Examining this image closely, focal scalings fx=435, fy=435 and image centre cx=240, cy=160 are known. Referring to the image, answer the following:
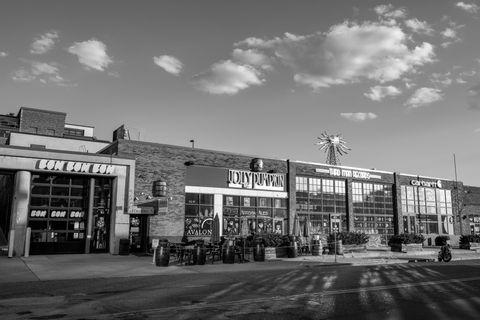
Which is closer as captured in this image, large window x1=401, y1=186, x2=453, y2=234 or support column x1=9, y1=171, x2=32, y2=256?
support column x1=9, y1=171, x2=32, y2=256

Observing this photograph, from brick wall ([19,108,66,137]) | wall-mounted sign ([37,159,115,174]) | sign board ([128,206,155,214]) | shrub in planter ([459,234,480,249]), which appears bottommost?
shrub in planter ([459,234,480,249])

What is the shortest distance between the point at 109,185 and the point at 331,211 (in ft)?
61.1

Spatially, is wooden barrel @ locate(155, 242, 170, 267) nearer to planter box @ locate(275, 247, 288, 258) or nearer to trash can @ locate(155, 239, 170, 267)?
trash can @ locate(155, 239, 170, 267)

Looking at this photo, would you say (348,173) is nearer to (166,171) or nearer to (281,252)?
(281,252)

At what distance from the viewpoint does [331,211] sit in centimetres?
3600

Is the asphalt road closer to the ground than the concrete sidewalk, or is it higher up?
closer to the ground

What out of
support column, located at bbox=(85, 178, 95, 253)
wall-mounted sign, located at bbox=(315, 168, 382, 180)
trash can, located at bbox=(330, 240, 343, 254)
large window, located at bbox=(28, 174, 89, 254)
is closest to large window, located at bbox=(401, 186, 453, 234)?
wall-mounted sign, located at bbox=(315, 168, 382, 180)

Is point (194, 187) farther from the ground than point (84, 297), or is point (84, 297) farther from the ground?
point (194, 187)

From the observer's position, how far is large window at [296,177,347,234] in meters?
34.3

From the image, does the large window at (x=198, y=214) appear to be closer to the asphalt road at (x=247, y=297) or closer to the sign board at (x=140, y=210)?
the sign board at (x=140, y=210)

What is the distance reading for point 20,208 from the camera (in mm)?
22344

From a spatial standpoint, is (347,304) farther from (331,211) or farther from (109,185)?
(331,211)

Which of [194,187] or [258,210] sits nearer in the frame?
[194,187]

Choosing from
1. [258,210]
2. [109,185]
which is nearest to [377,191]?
[258,210]
